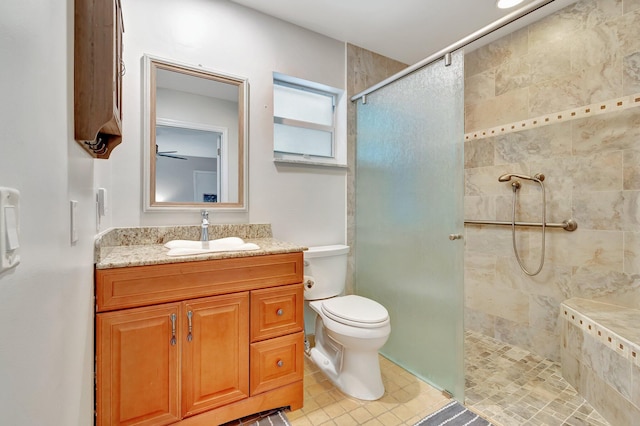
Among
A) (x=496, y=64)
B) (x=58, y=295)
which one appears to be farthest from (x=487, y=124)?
(x=58, y=295)

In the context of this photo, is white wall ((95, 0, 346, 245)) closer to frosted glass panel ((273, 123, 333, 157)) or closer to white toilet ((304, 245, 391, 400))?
frosted glass panel ((273, 123, 333, 157))

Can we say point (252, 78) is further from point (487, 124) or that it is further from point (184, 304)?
point (487, 124)

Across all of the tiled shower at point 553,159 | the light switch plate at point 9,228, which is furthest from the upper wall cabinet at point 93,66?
the tiled shower at point 553,159

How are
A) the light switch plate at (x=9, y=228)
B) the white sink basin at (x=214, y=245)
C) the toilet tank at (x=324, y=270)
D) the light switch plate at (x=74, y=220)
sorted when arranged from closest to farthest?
1. the light switch plate at (x=9, y=228)
2. the light switch plate at (x=74, y=220)
3. the white sink basin at (x=214, y=245)
4. the toilet tank at (x=324, y=270)

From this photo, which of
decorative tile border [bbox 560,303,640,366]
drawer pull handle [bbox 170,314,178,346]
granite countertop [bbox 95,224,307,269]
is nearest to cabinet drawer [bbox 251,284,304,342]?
granite countertop [bbox 95,224,307,269]

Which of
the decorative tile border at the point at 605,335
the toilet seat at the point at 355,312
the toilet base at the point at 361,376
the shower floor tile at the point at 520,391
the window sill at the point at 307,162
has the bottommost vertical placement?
the shower floor tile at the point at 520,391

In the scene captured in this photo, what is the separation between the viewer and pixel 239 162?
1905 millimetres

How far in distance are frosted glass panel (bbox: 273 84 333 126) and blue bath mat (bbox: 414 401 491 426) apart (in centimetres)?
201

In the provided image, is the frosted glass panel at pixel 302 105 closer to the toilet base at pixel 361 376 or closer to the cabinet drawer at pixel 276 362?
the cabinet drawer at pixel 276 362

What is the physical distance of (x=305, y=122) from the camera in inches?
88.5

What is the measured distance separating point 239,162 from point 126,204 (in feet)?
2.21

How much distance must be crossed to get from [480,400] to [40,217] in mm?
2003

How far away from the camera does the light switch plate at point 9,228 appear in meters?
0.35

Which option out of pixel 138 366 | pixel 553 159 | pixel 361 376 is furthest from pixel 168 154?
pixel 553 159
